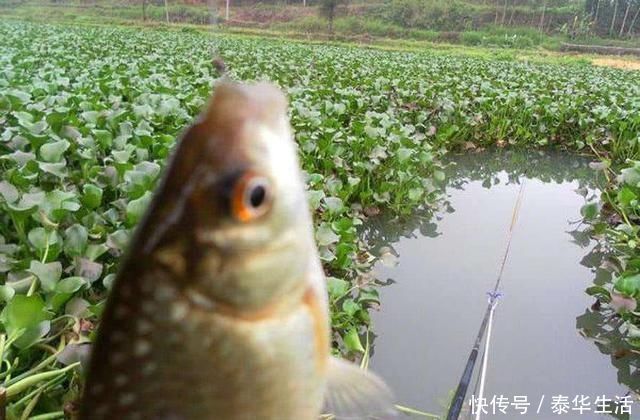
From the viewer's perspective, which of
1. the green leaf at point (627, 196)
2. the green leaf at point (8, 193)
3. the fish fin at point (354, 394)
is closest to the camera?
the fish fin at point (354, 394)

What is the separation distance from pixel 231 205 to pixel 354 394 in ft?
0.91

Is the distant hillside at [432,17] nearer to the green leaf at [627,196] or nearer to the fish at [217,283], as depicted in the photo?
the green leaf at [627,196]

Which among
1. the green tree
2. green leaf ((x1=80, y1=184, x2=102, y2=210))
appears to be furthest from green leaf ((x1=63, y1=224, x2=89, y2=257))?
the green tree

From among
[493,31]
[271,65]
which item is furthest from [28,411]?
[493,31]

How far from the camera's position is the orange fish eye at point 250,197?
395mm

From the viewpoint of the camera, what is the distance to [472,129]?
7.73 meters

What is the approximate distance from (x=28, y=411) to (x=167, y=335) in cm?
159

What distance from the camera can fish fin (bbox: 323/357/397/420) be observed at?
23.1 inches

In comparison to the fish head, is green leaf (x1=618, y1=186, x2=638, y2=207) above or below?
below

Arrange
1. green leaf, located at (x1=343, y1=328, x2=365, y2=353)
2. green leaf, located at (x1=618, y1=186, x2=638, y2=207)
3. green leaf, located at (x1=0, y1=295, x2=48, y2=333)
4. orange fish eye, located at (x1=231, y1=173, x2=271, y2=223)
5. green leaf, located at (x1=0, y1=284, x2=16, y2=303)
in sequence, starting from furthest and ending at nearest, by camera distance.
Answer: green leaf, located at (x1=618, y1=186, x2=638, y2=207) < green leaf, located at (x1=343, y1=328, x2=365, y2=353) < green leaf, located at (x1=0, y1=284, x2=16, y2=303) < green leaf, located at (x1=0, y1=295, x2=48, y2=333) < orange fish eye, located at (x1=231, y1=173, x2=271, y2=223)

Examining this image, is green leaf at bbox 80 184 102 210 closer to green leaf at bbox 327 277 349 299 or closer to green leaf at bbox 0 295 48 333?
green leaf at bbox 0 295 48 333

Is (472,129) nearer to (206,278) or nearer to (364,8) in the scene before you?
(206,278)

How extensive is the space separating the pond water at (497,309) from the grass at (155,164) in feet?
0.84

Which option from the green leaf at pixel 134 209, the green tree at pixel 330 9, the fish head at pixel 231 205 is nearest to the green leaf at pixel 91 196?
the green leaf at pixel 134 209
